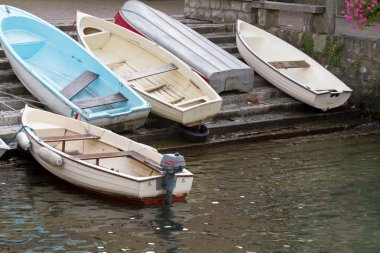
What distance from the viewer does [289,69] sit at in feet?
49.5

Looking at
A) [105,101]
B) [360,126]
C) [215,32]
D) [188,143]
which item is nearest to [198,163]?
[188,143]

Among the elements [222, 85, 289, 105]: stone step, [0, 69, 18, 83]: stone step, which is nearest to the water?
[222, 85, 289, 105]: stone step

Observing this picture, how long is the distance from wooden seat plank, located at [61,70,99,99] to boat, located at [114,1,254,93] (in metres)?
1.61

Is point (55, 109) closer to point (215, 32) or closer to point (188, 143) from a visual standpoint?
point (188, 143)

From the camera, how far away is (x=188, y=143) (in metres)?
12.6

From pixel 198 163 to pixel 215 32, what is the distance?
4.84 metres

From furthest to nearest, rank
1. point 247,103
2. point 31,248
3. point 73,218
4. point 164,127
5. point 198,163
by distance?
point 247,103 → point 164,127 → point 198,163 → point 73,218 → point 31,248

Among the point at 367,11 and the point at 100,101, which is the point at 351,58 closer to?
the point at 367,11

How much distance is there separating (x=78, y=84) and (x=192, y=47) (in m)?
2.26

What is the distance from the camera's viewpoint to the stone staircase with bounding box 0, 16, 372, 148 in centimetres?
1247

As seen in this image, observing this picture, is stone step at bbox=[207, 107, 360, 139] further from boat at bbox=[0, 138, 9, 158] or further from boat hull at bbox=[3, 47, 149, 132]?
boat at bbox=[0, 138, 9, 158]

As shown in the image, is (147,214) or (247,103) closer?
(147,214)

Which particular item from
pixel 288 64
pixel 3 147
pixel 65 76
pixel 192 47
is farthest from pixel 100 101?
pixel 288 64

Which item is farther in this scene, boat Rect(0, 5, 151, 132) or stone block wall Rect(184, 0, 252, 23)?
stone block wall Rect(184, 0, 252, 23)
